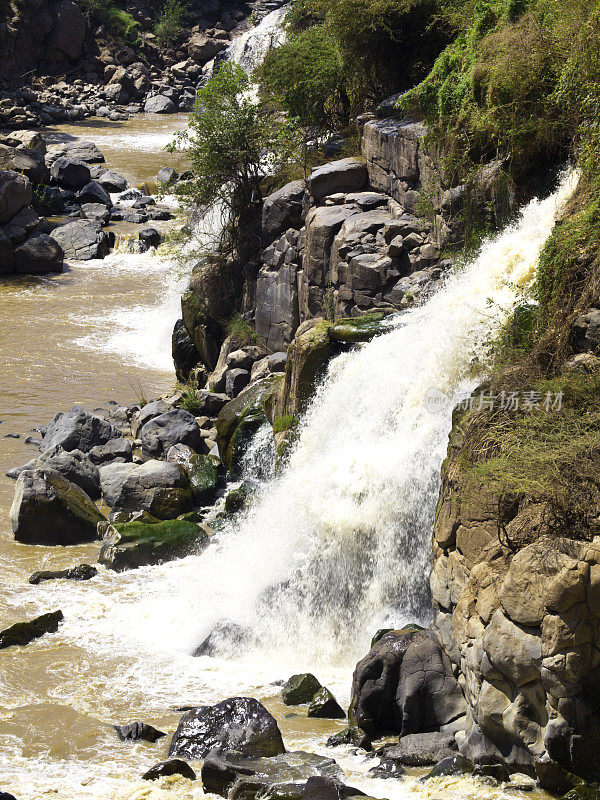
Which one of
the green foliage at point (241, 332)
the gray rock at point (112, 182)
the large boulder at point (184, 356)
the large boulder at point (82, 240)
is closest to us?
the green foliage at point (241, 332)

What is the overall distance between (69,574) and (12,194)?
1571 cm

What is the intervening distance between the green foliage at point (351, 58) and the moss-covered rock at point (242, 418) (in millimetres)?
6249

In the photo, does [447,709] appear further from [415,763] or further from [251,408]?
[251,408]

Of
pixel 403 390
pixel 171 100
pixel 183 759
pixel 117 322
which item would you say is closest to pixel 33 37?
pixel 171 100

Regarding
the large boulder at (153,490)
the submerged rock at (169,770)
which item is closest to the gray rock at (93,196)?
the large boulder at (153,490)

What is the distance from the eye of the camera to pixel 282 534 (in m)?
11.6

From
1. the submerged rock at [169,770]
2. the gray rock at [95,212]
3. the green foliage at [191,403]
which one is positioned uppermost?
the gray rock at [95,212]

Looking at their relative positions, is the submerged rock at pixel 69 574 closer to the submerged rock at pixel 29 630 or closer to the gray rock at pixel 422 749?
the submerged rock at pixel 29 630

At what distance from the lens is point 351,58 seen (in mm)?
17750

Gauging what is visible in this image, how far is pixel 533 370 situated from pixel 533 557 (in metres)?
2.52

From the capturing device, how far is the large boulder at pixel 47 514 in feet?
42.5

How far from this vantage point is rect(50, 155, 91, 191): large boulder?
31.1m

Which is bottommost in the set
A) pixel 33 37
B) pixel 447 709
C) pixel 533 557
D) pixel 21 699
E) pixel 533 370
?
pixel 21 699

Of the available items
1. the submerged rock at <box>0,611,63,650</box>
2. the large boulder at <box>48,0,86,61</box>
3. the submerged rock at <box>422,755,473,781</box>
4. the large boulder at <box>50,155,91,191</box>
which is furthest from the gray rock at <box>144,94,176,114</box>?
the submerged rock at <box>422,755,473,781</box>
